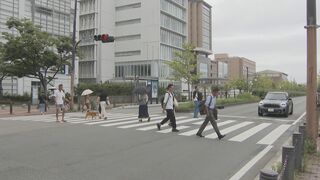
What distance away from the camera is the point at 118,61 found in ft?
276

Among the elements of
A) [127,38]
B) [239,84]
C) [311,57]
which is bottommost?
[311,57]

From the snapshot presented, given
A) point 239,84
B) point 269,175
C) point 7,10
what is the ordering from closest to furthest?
point 269,175
point 7,10
point 239,84

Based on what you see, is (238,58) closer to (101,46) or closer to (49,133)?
(101,46)

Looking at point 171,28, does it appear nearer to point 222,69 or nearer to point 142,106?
point 222,69

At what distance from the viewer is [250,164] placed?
28.7ft

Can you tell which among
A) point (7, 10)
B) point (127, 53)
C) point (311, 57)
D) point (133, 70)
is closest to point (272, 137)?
point (311, 57)

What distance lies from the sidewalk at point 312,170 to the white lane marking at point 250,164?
1077 millimetres

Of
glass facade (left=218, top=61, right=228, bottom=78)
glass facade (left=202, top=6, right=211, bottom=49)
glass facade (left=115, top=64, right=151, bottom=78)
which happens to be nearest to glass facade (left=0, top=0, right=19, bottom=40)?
glass facade (left=115, top=64, right=151, bottom=78)

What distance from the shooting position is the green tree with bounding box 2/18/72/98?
3269 centimetres

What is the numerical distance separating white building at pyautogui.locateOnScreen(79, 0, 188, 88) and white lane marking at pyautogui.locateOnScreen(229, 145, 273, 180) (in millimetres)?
68256

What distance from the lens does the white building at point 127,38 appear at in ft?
262

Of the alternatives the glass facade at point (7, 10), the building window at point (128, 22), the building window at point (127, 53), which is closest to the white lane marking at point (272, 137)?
the glass facade at point (7, 10)

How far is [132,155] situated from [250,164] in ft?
8.78

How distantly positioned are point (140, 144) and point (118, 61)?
73.7m
